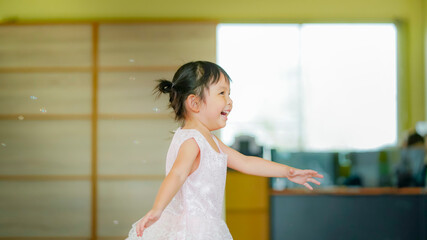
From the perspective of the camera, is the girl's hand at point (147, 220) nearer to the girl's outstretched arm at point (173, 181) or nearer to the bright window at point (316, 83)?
the girl's outstretched arm at point (173, 181)

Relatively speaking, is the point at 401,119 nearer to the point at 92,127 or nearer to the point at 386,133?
the point at 386,133

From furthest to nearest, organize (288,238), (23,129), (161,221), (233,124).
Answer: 1. (233,124)
2. (23,129)
3. (288,238)
4. (161,221)

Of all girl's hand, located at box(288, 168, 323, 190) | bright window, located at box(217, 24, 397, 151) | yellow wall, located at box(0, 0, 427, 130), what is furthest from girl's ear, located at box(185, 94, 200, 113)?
bright window, located at box(217, 24, 397, 151)

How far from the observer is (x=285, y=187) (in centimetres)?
223

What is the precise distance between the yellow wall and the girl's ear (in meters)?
2.28

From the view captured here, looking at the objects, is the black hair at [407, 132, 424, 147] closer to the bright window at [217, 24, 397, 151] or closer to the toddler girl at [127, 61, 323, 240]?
the bright window at [217, 24, 397, 151]

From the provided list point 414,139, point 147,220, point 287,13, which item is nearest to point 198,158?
point 147,220

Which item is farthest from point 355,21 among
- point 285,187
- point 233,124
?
point 285,187

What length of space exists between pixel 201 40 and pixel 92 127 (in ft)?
2.36

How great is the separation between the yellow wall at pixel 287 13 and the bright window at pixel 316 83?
8 centimetres

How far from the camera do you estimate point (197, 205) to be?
3.15 ft

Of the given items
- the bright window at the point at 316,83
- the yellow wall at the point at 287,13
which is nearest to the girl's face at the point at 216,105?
the yellow wall at the point at 287,13

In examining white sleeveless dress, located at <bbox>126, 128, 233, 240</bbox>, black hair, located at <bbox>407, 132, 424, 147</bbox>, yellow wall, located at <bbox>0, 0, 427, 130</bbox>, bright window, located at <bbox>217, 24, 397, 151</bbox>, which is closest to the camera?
white sleeveless dress, located at <bbox>126, 128, 233, 240</bbox>

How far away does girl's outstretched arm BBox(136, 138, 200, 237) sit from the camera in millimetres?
816
